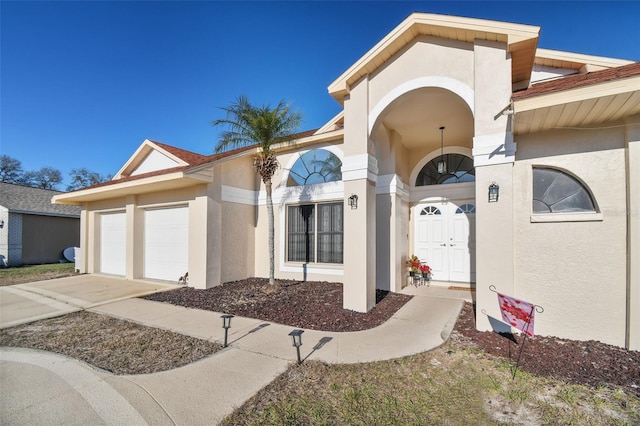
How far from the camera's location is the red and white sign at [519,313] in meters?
3.80

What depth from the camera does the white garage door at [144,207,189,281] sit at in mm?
9758

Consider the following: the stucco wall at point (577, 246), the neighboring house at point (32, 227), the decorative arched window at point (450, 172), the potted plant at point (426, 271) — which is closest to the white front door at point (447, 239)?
the potted plant at point (426, 271)

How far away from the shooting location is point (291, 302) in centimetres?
705

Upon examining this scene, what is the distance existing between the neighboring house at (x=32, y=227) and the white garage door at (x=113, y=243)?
898cm

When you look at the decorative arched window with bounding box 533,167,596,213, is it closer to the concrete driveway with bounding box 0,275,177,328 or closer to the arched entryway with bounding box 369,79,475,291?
the arched entryway with bounding box 369,79,475,291

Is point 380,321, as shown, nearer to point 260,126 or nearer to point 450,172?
point 450,172

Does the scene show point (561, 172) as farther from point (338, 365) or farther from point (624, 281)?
point (338, 365)

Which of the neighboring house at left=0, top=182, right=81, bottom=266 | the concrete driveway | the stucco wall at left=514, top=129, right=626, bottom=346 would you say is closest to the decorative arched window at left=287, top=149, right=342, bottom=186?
the stucco wall at left=514, top=129, right=626, bottom=346

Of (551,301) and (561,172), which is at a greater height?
(561,172)

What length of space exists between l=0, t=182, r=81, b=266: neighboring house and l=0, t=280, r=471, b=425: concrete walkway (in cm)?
1770

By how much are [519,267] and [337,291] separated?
4.57 meters

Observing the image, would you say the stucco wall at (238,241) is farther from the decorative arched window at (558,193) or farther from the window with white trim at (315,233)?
the decorative arched window at (558,193)

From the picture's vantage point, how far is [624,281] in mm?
4359

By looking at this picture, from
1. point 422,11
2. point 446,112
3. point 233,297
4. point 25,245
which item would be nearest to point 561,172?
point 446,112
